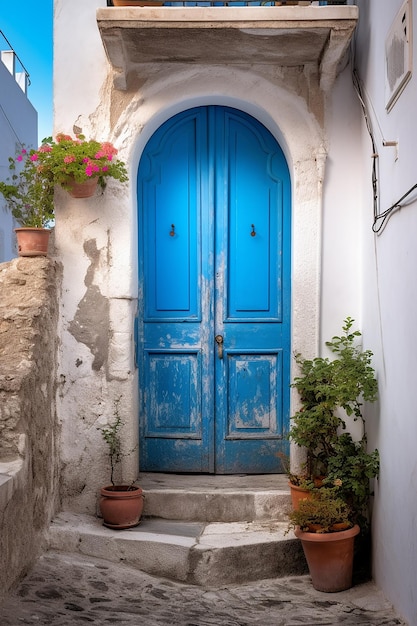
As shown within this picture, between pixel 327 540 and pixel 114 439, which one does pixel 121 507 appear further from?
pixel 327 540

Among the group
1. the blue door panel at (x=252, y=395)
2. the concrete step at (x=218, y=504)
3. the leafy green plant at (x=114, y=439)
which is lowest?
the concrete step at (x=218, y=504)

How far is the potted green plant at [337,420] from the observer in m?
4.80

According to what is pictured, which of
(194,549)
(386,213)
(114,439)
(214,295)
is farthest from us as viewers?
(214,295)

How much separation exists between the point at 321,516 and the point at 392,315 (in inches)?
54.2

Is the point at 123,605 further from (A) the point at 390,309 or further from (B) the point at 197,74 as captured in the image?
(B) the point at 197,74

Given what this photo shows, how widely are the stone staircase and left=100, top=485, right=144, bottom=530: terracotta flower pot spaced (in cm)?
6

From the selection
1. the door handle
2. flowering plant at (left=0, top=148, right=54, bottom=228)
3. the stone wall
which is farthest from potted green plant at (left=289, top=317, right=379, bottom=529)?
flowering plant at (left=0, top=148, right=54, bottom=228)

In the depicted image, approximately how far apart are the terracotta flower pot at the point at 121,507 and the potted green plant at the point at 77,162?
222cm

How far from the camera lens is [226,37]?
16.7 ft

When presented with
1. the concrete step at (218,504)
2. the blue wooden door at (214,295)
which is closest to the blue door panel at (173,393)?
the blue wooden door at (214,295)

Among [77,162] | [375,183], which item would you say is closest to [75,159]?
[77,162]

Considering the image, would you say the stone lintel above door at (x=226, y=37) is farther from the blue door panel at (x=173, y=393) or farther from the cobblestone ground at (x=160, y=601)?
the cobblestone ground at (x=160, y=601)

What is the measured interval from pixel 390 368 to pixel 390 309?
1.20 feet

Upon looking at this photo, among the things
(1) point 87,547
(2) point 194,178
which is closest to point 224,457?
(1) point 87,547
